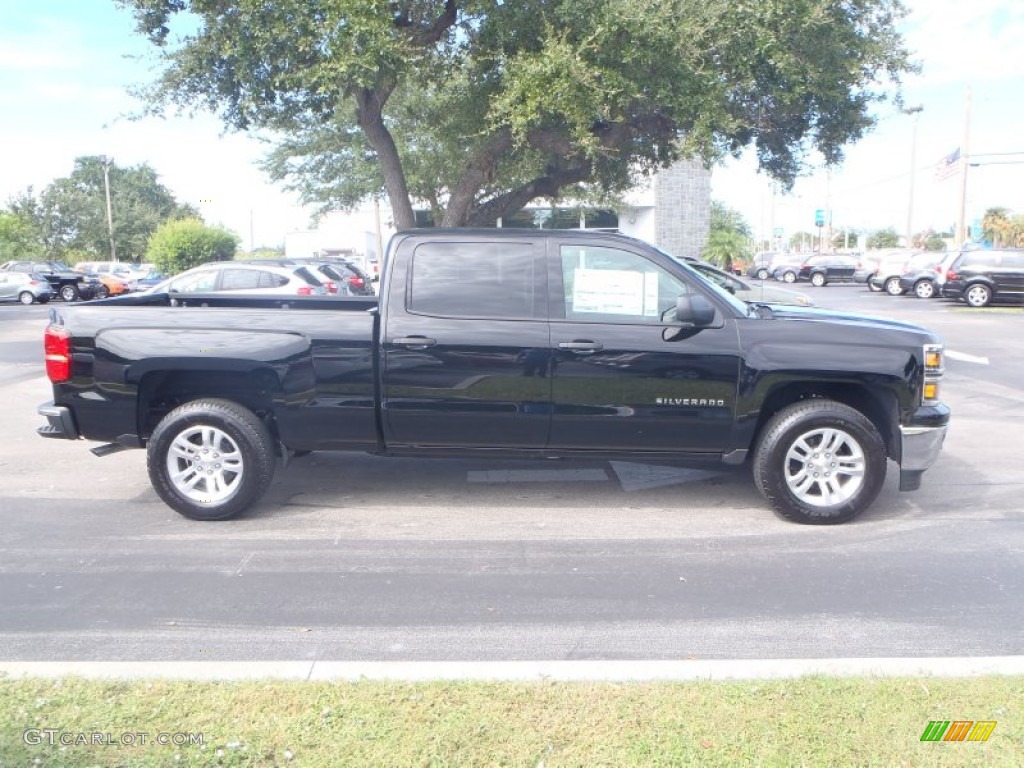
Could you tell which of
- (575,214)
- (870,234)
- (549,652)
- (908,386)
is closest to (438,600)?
(549,652)

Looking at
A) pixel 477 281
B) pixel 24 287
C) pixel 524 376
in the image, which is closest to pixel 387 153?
pixel 477 281

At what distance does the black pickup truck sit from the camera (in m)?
6.03

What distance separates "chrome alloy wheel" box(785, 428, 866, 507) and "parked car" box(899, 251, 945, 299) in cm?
2602

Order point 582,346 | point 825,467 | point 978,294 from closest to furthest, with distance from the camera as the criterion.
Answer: point 582,346, point 825,467, point 978,294

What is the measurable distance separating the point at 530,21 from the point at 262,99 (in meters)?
3.96

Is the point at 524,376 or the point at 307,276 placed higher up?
the point at 307,276

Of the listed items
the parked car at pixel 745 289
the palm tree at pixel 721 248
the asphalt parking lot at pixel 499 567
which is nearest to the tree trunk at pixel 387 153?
the parked car at pixel 745 289

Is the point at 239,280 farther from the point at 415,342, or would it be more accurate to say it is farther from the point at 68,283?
the point at 68,283

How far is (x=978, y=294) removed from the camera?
26188mm

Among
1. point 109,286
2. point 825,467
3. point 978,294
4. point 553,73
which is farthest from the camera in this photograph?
point 109,286

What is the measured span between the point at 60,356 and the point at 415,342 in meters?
2.43

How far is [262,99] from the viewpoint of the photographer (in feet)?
43.1

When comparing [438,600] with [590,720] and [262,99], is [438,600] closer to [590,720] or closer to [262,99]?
[590,720]

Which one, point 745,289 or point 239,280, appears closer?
point 745,289
